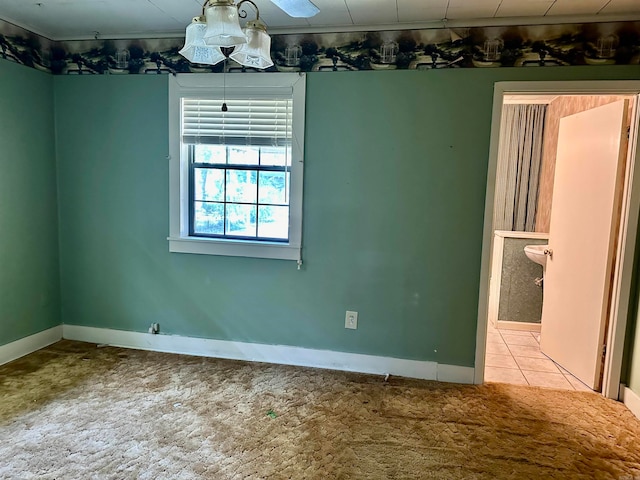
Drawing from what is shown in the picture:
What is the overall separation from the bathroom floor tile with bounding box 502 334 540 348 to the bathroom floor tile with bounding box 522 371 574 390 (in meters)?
0.66

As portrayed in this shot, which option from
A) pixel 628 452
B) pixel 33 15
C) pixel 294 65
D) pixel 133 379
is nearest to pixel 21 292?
pixel 133 379

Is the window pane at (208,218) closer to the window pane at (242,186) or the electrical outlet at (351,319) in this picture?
the window pane at (242,186)

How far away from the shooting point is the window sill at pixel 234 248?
3.14 meters

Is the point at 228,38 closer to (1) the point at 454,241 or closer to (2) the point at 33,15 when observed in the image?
(1) the point at 454,241

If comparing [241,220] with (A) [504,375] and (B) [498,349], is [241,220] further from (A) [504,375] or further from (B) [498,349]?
(B) [498,349]

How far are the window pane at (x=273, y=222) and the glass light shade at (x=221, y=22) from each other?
1712mm

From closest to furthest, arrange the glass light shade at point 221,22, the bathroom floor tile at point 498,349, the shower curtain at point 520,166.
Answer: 1. the glass light shade at point 221,22
2. the bathroom floor tile at point 498,349
3. the shower curtain at point 520,166

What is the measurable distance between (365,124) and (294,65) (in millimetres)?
677

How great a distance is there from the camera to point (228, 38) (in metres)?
1.58

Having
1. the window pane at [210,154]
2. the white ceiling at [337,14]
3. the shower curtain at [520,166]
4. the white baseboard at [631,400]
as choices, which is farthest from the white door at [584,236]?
the window pane at [210,154]

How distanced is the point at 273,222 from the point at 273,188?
265mm

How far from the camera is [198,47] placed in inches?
69.8

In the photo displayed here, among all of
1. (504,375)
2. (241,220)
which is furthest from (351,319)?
(504,375)

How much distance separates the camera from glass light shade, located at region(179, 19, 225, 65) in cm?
169
